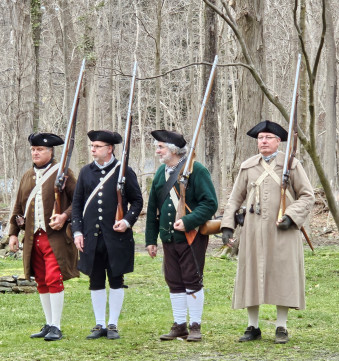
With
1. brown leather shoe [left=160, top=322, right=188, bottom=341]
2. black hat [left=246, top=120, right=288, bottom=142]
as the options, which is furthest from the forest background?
brown leather shoe [left=160, top=322, right=188, bottom=341]

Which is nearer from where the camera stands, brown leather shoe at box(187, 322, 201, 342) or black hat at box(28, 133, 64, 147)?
brown leather shoe at box(187, 322, 201, 342)

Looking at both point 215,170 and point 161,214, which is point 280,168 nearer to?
point 161,214

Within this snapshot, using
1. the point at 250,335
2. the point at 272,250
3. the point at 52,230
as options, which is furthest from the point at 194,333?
the point at 52,230

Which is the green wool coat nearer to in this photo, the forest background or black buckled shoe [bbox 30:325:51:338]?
the forest background

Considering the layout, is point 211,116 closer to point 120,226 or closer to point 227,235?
point 120,226

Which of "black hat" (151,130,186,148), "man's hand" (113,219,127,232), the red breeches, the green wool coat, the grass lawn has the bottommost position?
the grass lawn

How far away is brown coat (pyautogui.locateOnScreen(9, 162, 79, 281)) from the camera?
7.80 metres

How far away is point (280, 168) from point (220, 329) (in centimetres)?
191

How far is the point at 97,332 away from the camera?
25.5ft

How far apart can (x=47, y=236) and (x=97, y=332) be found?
1.04 m

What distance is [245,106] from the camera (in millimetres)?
14008

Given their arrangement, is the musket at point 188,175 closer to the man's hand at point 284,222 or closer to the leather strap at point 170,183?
the leather strap at point 170,183

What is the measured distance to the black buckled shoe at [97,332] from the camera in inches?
304

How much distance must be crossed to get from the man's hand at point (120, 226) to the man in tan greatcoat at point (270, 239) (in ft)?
3.07
